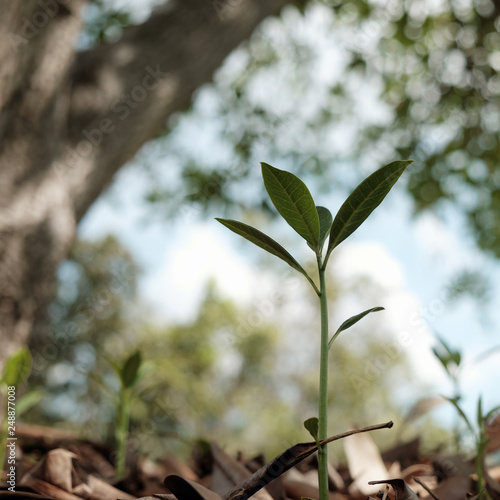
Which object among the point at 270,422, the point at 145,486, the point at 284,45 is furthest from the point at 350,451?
the point at 270,422

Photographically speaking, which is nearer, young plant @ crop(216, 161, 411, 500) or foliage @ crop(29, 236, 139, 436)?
young plant @ crop(216, 161, 411, 500)

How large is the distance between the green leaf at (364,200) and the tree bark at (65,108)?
1.34m

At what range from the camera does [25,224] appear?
163 centimetres

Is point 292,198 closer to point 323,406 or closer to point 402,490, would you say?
point 323,406

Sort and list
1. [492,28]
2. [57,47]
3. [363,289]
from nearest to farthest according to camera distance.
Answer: [57,47]
[492,28]
[363,289]

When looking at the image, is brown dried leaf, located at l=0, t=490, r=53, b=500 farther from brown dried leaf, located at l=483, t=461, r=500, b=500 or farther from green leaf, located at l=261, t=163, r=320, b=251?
brown dried leaf, located at l=483, t=461, r=500, b=500

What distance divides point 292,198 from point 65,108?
1779 mm

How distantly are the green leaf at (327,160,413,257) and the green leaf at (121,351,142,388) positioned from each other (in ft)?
1.71

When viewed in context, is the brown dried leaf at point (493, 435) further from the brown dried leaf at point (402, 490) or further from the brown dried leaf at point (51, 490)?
the brown dried leaf at point (51, 490)

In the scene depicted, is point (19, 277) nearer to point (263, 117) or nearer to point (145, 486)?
point (145, 486)

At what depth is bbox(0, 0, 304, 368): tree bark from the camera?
160 centimetres

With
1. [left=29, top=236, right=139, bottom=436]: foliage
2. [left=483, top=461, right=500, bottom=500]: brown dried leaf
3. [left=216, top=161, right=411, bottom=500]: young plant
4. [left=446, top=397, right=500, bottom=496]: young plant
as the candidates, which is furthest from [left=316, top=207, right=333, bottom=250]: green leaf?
[left=29, top=236, right=139, bottom=436]: foliage

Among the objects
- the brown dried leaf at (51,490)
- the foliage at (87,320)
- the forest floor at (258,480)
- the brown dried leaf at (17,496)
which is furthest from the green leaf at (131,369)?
the foliage at (87,320)

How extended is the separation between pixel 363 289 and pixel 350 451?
463 inches
